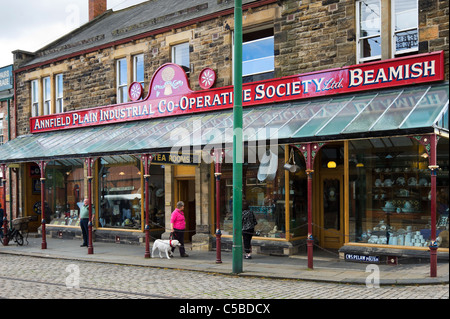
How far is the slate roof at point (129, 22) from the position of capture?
671 inches

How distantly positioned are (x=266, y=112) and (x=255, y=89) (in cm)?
109

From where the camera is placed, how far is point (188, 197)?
17.7 meters

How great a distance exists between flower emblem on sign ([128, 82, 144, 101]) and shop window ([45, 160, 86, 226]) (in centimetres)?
422

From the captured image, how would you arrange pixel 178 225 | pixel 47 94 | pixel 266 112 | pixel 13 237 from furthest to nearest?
pixel 47 94
pixel 13 237
pixel 178 225
pixel 266 112

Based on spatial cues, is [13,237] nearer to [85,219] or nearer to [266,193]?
[85,219]

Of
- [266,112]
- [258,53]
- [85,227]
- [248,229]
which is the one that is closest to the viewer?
[248,229]

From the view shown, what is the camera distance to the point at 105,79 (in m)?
19.1

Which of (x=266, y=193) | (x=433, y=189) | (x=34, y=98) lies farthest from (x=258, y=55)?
(x=34, y=98)

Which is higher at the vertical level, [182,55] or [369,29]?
[182,55]

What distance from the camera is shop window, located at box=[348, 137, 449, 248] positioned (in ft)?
38.0

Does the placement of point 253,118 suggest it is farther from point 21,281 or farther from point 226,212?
point 21,281

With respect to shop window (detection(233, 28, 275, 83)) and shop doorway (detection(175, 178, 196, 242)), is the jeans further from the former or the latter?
shop window (detection(233, 28, 275, 83))

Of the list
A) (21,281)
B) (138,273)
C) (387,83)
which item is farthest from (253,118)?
(21,281)

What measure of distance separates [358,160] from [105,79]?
10.9 m
